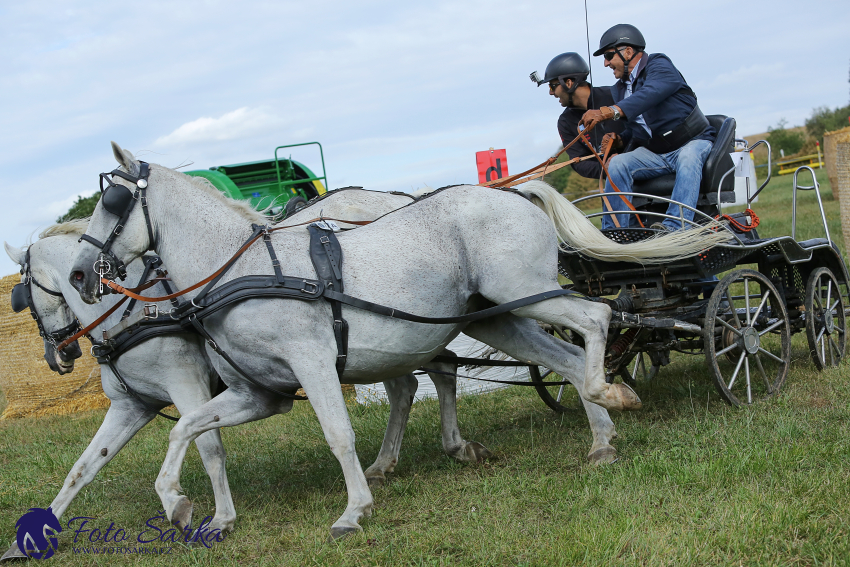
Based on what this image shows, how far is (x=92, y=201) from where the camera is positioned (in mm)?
12570

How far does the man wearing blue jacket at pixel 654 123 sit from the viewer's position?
5.37 meters

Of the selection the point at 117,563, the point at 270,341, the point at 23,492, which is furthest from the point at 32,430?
the point at 270,341

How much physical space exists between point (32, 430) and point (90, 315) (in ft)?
13.9

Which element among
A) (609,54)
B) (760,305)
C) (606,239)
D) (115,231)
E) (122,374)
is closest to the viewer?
(115,231)

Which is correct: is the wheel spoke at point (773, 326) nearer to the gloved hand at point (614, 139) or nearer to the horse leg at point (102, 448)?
the gloved hand at point (614, 139)

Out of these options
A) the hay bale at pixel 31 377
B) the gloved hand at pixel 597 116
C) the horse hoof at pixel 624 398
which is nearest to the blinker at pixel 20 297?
the horse hoof at pixel 624 398

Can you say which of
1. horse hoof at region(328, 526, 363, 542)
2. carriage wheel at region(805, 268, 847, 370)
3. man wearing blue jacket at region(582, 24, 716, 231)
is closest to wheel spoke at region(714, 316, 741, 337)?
man wearing blue jacket at region(582, 24, 716, 231)

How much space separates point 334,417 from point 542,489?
47.1 inches

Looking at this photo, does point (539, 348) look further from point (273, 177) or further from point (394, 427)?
point (273, 177)

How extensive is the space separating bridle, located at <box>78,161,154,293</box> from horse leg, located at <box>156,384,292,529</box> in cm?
84

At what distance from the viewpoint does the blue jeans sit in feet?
17.6

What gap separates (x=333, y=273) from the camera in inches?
152

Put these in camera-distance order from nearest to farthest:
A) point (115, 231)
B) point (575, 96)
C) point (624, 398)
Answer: point (115, 231) → point (624, 398) → point (575, 96)

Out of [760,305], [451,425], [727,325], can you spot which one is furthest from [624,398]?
[760,305]
